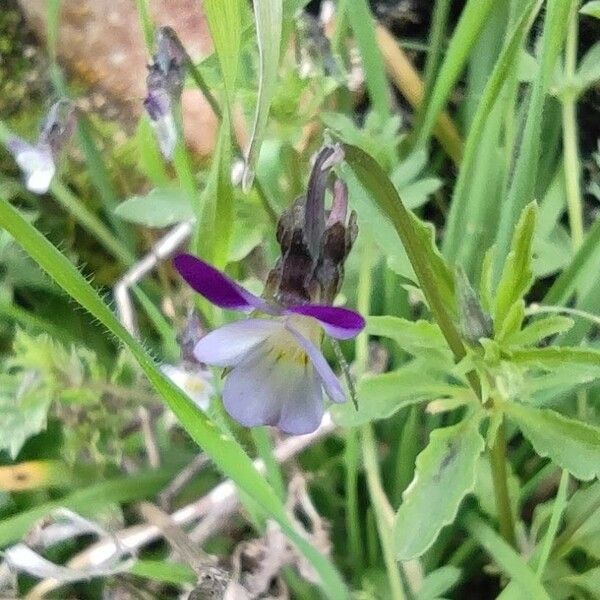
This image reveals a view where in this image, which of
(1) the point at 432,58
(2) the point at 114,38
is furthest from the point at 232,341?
(2) the point at 114,38

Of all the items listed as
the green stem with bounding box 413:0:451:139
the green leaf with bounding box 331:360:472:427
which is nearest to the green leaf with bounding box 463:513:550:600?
the green leaf with bounding box 331:360:472:427

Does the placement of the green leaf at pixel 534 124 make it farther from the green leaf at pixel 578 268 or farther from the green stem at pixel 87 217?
the green stem at pixel 87 217

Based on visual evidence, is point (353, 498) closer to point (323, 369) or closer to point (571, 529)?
point (571, 529)

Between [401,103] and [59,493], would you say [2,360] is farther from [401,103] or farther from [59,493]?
[401,103]

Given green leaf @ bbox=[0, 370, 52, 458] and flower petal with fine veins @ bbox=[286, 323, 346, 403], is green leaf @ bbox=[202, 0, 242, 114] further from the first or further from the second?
green leaf @ bbox=[0, 370, 52, 458]

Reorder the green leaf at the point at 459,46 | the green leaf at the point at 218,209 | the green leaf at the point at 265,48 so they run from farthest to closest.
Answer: the green leaf at the point at 459,46 < the green leaf at the point at 218,209 < the green leaf at the point at 265,48

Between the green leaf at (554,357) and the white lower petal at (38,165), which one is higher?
the white lower petal at (38,165)

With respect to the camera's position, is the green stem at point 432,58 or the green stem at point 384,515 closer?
the green stem at point 384,515

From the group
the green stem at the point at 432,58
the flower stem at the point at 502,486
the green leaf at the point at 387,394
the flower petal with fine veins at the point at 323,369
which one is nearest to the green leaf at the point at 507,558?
the flower stem at the point at 502,486
